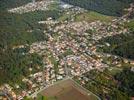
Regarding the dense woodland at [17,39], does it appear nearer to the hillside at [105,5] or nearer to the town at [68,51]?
the town at [68,51]

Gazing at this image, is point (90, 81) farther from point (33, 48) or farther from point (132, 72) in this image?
point (33, 48)

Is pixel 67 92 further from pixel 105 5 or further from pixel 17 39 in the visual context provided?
pixel 105 5

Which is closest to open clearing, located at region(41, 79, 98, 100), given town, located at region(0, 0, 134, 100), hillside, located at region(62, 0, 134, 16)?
town, located at region(0, 0, 134, 100)

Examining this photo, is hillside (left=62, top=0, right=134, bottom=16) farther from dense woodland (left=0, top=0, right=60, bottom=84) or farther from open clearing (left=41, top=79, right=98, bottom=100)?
open clearing (left=41, top=79, right=98, bottom=100)

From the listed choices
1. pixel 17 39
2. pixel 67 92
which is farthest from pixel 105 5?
pixel 67 92

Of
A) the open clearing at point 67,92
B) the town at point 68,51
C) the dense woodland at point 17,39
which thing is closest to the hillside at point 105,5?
the town at point 68,51

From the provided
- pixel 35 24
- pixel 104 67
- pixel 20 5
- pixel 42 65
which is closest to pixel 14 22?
pixel 35 24

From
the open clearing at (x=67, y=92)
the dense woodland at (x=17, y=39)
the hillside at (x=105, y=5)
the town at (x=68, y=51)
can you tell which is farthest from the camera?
the hillside at (x=105, y=5)

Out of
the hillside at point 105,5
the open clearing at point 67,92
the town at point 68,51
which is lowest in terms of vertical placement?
the open clearing at point 67,92
